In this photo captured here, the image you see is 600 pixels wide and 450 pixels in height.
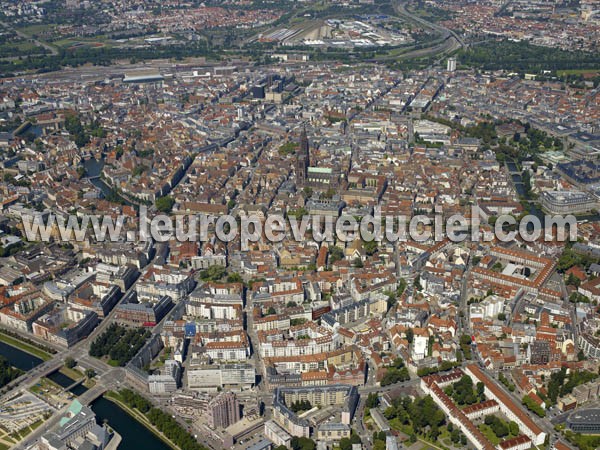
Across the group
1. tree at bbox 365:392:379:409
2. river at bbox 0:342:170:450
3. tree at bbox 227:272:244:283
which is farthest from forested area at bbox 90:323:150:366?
tree at bbox 365:392:379:409

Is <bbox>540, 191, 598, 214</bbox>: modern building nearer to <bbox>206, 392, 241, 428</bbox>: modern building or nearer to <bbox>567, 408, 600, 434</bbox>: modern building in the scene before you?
<bbox>567, 408, 600, 434</bbox>: modern building

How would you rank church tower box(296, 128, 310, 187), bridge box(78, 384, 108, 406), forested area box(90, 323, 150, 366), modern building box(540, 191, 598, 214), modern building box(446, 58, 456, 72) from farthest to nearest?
1. modern building box(446, 58, 456, 72)
2. church tower box(296, 128, 310, 187)
3. modern building box(540, 191, 598, 214)
4. forested area box(90, 323, 150, 366)
5. bridge box(78, 384, 108, 406)

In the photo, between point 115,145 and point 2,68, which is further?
point 2,68

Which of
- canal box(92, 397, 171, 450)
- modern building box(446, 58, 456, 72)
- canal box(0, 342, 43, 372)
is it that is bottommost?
canal box(92, 397, 171, 450)

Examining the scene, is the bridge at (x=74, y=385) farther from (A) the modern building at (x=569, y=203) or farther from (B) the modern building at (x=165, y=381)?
(A) the modern building at (x=569, y=203)

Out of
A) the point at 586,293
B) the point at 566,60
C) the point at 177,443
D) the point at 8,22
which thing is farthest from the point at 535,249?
the point at 8,22

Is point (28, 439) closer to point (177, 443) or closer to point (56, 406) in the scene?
point (56, 406)

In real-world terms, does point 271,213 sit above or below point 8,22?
below

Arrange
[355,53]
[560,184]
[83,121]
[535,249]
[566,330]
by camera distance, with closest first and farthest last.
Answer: [566,330] → [535,249] → [560,184] → [83,121] → [355,53]
